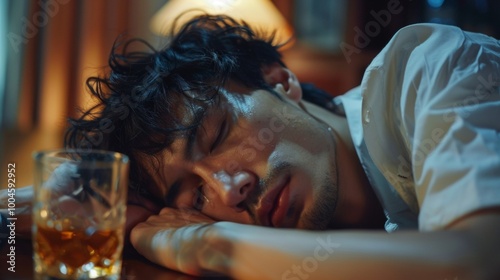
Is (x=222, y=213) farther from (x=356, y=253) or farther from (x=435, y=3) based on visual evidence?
(x=435, y=3)

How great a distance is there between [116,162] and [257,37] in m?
0.86

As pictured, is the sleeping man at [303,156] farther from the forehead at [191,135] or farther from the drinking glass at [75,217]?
the drinking glass at [75,217]

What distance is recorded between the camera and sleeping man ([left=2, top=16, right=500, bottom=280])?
62cm

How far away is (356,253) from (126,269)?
1.11 ft

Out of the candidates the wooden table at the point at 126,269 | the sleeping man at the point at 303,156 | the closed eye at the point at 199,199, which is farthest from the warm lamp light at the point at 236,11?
the wooden table at the point at 126,269

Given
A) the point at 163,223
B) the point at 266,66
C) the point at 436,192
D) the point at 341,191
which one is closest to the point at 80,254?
the point at 163,223

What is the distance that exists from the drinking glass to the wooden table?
79 mm

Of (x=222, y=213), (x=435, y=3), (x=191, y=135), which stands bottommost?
(x=435, y=3)

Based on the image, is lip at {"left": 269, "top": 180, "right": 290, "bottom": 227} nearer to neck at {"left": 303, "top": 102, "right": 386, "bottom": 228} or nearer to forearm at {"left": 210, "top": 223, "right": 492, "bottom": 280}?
neck at {"left": 303, "top": 102, "right": 386, "bottom": 228}

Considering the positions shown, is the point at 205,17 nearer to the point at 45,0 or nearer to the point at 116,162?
the point at 116,162

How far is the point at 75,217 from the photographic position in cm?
66

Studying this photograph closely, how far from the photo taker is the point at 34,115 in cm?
317

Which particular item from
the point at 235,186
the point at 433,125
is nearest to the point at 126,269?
the point at 235,186

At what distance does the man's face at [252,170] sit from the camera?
3.11ft
